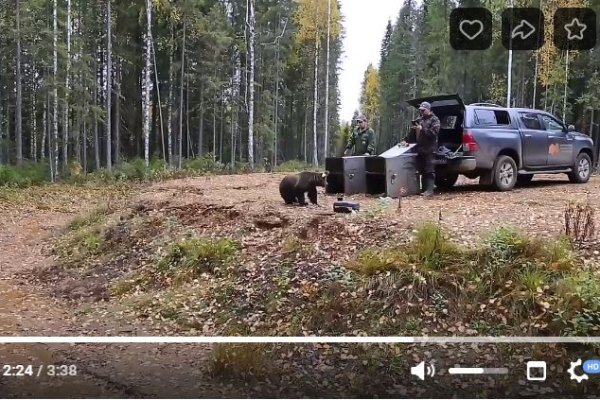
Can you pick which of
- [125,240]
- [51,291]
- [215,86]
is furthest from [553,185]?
[215,86]

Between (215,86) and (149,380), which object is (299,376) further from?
(215,86)

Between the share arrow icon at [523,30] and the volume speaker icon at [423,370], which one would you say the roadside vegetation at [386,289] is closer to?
the volume speaker icon at [423,370]

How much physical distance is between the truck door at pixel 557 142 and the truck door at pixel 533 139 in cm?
13

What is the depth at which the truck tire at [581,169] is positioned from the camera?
9.77 meters

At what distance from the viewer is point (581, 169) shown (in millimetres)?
9875

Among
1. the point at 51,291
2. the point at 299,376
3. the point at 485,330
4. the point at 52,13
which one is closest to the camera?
the point at 299,376

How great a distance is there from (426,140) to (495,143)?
134 cm

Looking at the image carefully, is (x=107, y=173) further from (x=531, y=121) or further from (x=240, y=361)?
(x=240, y=361)

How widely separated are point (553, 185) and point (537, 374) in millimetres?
8618

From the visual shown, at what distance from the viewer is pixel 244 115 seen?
29.4m

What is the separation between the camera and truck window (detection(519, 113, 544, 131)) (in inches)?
352

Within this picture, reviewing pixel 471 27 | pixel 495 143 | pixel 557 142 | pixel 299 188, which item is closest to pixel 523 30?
pixel 471 27

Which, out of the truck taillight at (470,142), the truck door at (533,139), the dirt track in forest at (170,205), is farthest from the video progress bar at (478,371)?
the truck door at (533,139)

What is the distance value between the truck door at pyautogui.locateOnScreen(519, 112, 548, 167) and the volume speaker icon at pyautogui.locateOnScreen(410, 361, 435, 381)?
770 cm
